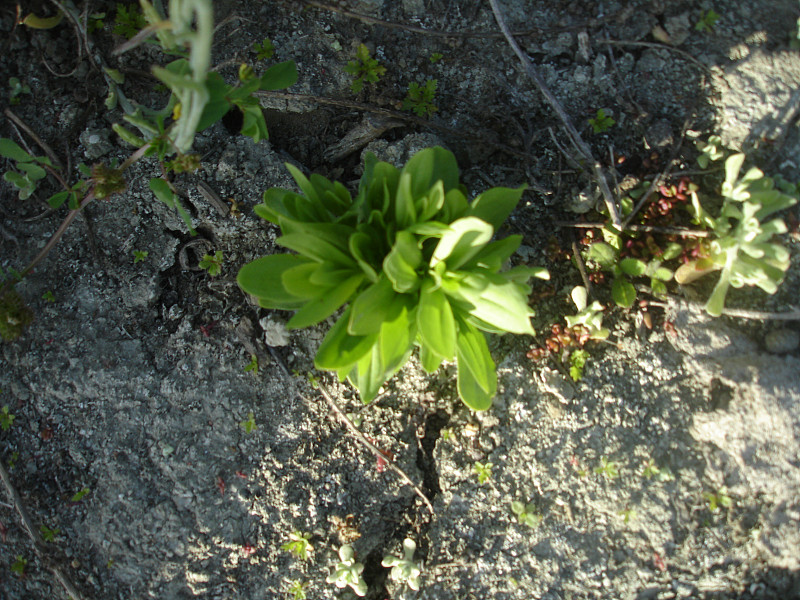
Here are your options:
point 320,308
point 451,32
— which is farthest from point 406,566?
point 451,32

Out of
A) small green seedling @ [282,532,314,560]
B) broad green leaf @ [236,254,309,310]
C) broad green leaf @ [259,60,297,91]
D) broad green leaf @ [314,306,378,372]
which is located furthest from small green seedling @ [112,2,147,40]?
small green seedling @ [282,532,314,560]

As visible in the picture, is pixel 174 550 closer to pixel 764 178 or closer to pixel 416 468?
pixel 416 468

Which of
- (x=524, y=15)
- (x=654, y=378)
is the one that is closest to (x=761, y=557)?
(x=654, y=378)

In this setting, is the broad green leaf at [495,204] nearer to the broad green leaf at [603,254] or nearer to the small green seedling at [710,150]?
the broad green leaf at [603,254]

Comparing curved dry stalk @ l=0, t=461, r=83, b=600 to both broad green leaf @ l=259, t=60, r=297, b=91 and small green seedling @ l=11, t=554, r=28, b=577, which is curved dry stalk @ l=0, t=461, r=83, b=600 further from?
broad green leaf @ l=259, t=60, r=297, b=91

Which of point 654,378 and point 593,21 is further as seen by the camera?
point 593,21

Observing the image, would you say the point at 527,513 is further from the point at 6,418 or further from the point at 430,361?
the point at 6,418

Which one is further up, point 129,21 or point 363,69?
point 129,21

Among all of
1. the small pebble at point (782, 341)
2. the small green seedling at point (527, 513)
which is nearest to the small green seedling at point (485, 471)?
the small green seedling at point (527, 513)
